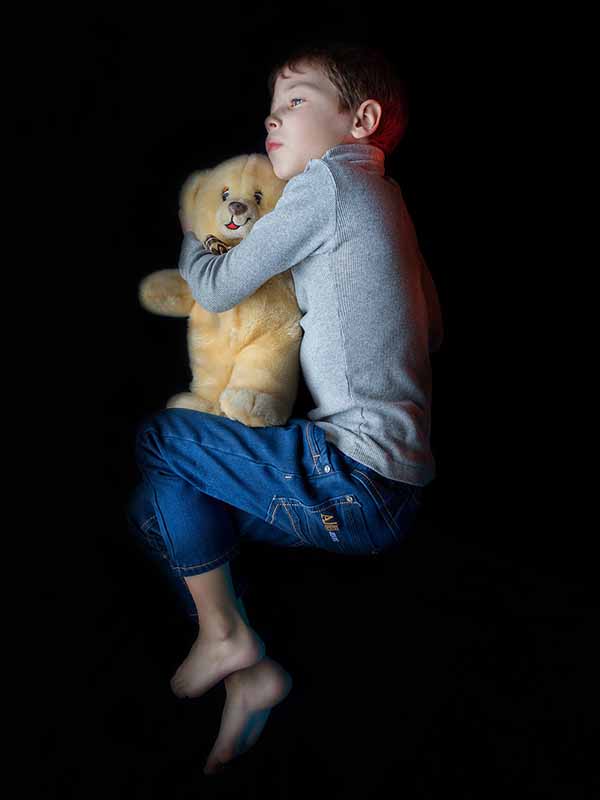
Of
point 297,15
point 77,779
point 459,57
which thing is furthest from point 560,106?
point 77,779

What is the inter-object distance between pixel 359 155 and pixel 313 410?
41 cm

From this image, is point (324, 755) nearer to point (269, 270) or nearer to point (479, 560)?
point (479, 560)

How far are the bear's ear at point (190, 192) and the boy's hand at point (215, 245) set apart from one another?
0.05 m

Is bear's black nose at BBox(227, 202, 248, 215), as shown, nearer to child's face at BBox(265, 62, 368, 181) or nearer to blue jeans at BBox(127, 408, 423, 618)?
child's face at BBox(265, 62, 368, 181)

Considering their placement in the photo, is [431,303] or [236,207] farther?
[431,303]

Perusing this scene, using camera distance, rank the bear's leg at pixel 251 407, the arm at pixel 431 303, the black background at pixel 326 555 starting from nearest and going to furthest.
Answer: the black background at pixel 326 555, the bear's leg at pixel 251 407, the arm at pixel 431 303

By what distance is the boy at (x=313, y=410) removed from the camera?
967mm

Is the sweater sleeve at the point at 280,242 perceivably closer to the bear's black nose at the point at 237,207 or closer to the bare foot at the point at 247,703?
the bear's black nose at the point at 237,207

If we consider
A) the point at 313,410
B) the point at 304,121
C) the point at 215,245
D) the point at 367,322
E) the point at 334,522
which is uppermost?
the point at 304,121

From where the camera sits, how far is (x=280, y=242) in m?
0.95

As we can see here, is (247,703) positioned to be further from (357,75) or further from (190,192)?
(357,75)

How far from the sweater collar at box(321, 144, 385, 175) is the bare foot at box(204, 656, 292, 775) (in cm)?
80

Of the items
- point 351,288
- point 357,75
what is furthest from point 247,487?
point 357,75

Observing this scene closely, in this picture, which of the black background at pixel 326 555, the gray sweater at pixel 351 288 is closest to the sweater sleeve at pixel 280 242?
the gray sweater at pixel 351 288
